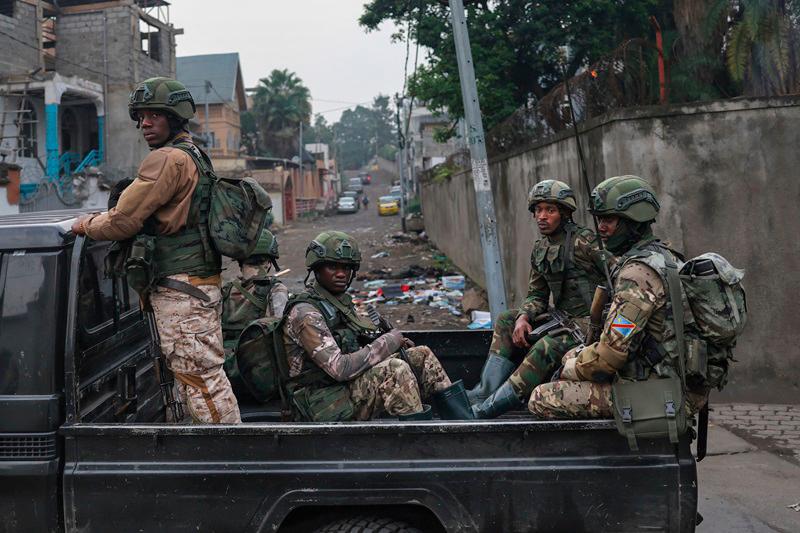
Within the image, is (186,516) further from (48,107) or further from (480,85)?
(48,107)

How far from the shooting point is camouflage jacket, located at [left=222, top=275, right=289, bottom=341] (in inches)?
171

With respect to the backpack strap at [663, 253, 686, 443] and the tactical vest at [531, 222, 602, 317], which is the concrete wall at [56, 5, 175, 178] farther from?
the backpack strap at [663, 253, 686, 443]

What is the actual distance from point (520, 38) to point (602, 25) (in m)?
1.69

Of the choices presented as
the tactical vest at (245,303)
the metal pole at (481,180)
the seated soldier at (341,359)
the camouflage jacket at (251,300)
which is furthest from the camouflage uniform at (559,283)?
the metal pole at (481,180)

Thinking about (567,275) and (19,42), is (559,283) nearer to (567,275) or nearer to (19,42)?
(567,275)

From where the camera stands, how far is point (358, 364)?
282cm

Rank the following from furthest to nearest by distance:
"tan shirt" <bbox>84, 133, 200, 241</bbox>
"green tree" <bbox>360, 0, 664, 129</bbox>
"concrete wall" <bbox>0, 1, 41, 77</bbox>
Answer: "concrete wall" <bbox>0, 1, 41, 77</bbox>
"green tree" <bbox>360, 0, 664, 129</bbox>
"tan shirt" <bbox>84, 133, 200, 241</bbox>

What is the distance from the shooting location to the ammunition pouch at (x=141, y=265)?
8.77ft

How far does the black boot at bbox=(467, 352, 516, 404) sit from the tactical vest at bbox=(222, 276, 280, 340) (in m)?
1.54

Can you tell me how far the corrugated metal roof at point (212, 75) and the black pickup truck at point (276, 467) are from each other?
4189cm

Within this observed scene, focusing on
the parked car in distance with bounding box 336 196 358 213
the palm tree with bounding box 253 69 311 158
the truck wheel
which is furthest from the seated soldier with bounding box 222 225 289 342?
the palm tree with bounding box 253 69 311 158

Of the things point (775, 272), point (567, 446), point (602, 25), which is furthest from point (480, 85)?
point (567, 446)

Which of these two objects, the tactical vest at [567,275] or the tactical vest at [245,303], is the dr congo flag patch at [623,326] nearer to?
the tactical vest at [567,275]

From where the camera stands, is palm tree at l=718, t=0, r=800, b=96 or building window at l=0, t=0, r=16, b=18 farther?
building window at l=0, t=0, r=16, b=18
